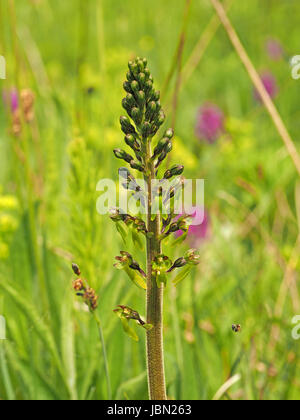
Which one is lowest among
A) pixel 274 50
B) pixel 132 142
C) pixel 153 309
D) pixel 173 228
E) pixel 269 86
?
pixel 153 309

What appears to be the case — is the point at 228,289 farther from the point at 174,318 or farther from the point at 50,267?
the point at 50,267

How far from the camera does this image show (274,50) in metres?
3.83

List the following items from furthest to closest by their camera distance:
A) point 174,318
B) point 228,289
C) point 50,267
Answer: point 228,289 → point 50,267 → point 174,318

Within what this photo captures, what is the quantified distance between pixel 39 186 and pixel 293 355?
3.55 ft

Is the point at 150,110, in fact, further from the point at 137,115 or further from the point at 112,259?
the point at 112,259

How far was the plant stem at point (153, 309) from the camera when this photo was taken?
25.6 inches

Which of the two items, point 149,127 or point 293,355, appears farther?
point 293,355

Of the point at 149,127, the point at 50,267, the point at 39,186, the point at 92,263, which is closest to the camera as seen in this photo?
the point at 149,127

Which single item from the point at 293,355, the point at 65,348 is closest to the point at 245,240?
the point at 293,355

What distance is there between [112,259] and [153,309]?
0.61m

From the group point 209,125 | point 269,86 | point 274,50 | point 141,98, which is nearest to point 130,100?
point 141,98

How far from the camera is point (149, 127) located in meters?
0.61

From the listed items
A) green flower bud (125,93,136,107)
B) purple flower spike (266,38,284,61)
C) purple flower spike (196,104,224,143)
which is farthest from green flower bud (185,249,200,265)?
purple flower spike (266,38,284,61)

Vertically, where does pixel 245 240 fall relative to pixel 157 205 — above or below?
below
